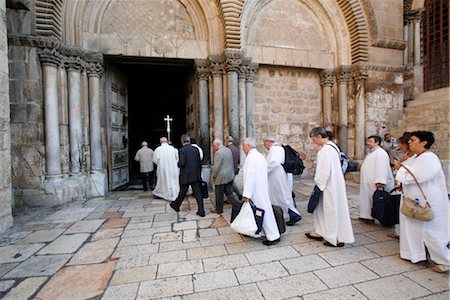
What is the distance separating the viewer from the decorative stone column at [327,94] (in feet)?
26.8

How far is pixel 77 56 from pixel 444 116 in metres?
10.6

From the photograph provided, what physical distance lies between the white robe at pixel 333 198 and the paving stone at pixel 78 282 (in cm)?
273

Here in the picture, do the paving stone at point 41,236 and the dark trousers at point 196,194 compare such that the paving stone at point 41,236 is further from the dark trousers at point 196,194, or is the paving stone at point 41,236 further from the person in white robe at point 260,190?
the person in white robe at point 260,190

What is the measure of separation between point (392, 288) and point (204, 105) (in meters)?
6.10

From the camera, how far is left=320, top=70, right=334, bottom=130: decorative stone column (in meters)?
8.16

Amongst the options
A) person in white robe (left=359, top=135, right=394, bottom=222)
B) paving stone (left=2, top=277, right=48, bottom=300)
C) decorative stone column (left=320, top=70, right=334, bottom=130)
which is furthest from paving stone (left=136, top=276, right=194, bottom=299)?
decorative stone column (left=320, top=70, right=334, bottom=130)

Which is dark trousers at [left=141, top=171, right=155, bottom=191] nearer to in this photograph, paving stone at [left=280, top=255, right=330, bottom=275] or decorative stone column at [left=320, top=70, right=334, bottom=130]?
paving stone at [left=280, top=255, right=330, bottom=275]

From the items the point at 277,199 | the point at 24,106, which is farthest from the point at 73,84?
the point at 277,199

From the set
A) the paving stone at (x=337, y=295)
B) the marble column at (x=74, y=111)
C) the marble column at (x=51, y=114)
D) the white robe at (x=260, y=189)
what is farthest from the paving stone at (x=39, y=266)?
the marble column at (x=74, y=111)

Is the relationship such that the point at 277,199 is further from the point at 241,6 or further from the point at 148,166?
the point at 241,6

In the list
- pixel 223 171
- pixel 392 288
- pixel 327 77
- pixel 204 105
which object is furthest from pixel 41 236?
pixel 327 77

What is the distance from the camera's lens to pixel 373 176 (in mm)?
3924

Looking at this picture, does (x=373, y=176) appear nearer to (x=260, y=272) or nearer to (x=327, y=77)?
(x=260, y=272)

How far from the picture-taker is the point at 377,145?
3.96 m
